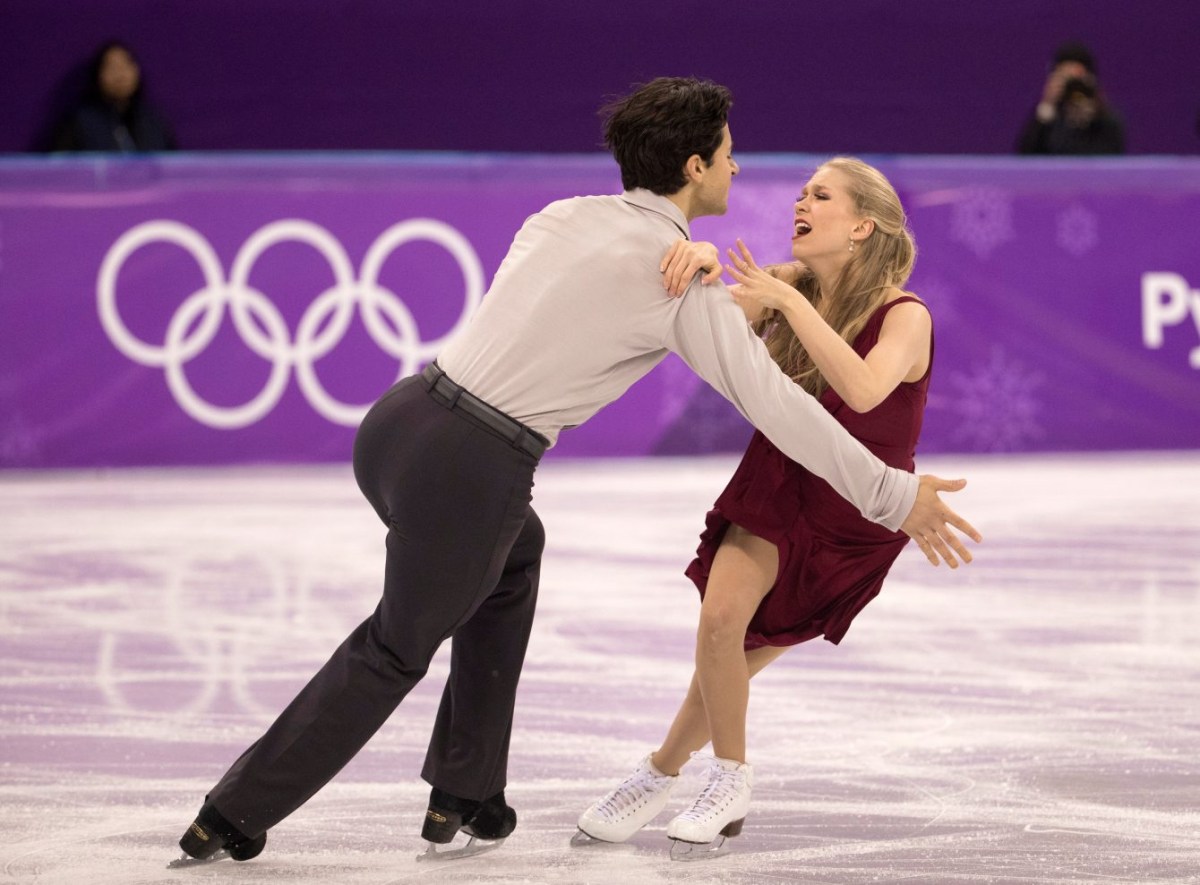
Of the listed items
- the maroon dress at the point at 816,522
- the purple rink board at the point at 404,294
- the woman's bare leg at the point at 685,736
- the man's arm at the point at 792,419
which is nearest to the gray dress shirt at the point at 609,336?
the man's arm at the point at 792,419

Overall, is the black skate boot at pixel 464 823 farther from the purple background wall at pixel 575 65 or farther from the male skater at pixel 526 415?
the purple background wall at pixel 575 65

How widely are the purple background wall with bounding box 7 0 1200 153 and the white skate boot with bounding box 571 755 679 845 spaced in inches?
356

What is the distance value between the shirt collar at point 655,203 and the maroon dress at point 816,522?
51 cm

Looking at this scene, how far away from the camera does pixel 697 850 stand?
3.20 m

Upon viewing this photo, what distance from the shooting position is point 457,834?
332 centimetres

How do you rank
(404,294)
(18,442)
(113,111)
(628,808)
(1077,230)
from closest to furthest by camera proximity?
(628,808), (18,442), (404,294), (1077,230), (113,111)

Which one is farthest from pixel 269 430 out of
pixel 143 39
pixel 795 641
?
pixel 795 641

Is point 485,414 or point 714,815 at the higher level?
point 485,414

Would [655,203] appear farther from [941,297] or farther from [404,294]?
[941,297]

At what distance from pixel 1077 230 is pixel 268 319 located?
418 cm

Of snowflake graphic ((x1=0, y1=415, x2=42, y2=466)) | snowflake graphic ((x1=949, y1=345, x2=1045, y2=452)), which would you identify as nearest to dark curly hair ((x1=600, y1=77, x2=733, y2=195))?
snowflake graphic ((x1=0, y1=415, x2=42, y2=466))

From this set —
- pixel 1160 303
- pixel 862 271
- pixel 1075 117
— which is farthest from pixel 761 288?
pixel 1075 117

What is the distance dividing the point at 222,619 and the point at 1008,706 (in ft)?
7.44

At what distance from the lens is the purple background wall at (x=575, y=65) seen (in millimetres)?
11531
